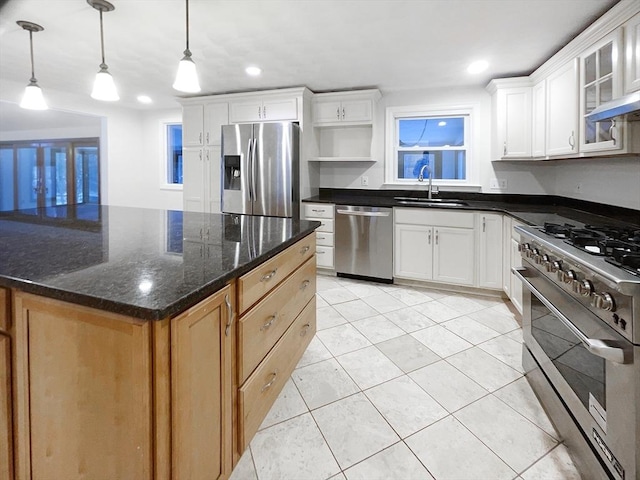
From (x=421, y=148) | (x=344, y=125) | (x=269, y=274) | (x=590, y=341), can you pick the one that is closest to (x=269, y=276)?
(x=269, y=274)

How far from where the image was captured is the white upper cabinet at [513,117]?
332cm

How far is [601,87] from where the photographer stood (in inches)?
86.0

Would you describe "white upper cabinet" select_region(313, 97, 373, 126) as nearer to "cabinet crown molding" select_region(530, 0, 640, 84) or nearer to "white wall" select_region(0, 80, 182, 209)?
A: "cabinet crown molding" select_region(530, 0, 640, 84)

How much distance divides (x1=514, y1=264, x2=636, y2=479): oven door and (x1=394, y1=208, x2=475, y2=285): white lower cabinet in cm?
164

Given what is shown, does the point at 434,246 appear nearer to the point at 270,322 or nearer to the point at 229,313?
the point at 270,322

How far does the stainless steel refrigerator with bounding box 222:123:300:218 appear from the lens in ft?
12.7

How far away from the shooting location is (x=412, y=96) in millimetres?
4102

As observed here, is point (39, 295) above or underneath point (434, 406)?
above

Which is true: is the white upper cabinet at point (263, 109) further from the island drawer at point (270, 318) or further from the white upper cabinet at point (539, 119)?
the island drawer at point (270, 318)

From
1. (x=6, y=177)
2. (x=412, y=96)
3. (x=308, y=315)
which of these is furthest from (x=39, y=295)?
(x=6, y=177)

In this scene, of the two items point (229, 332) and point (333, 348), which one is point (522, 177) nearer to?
point (333, 348)

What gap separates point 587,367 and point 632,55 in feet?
5.52

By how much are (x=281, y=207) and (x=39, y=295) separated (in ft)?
9.92

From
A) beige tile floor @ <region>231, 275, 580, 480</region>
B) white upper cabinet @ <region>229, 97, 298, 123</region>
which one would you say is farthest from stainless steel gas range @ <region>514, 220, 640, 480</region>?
white upper cabinet @ <region>229, 97, 298, 123</region>
